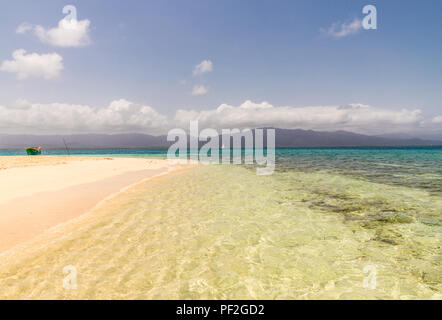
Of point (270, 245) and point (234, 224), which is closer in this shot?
point (270, 245)

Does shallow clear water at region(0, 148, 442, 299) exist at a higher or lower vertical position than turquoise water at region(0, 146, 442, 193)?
lower

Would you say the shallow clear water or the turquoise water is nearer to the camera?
the shallow clear water

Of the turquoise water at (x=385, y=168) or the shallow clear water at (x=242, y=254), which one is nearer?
the shallow clear water at (x=242, y=254)

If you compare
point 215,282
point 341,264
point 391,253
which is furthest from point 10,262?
point 391,253

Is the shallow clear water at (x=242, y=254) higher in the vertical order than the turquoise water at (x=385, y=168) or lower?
lower

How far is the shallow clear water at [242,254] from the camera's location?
16.4 feet

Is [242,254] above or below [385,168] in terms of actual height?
below

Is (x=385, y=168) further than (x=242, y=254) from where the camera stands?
Yes

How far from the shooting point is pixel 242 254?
6680 millimetres

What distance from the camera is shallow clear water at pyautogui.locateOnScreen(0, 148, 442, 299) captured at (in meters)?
4.98
